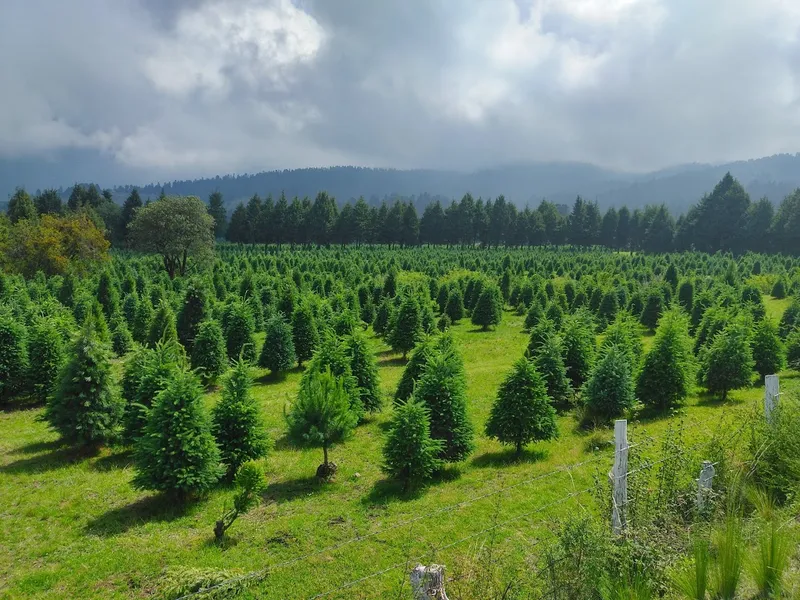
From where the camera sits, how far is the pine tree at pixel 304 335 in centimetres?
2336

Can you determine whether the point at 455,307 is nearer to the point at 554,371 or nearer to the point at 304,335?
the point at 304,335

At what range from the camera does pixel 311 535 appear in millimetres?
9234

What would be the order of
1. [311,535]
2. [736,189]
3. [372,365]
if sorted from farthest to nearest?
[736,189] < [372,365] < [311,535]

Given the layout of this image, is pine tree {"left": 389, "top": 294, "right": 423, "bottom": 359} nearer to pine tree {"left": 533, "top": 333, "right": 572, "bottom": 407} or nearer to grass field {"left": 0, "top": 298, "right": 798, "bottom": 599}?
pine tree {"left": 533, "top": 333, "right": 572, "bottom": 407}

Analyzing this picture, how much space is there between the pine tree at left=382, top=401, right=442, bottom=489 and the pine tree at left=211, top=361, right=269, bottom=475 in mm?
3114

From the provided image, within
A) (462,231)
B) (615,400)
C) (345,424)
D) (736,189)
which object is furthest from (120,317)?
(736,189)

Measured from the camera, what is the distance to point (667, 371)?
15633 mm

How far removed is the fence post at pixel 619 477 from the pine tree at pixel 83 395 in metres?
12.6

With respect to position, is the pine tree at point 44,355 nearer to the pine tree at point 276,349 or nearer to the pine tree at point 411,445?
the pine tree at point 276,349

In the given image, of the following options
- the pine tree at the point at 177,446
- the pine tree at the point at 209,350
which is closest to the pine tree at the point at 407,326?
the pine tree at the point at 209,350

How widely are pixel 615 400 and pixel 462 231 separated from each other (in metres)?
77.0

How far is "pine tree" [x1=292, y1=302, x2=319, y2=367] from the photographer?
23359 millimetres

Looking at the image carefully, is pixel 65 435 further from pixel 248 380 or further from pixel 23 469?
pixel 248 380

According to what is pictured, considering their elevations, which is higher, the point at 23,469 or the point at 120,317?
the point at 120,317
